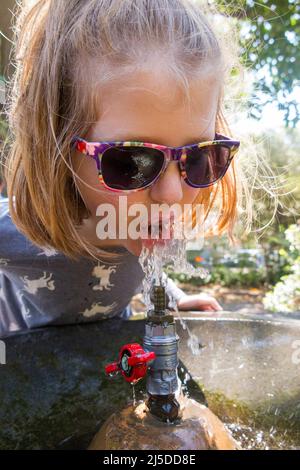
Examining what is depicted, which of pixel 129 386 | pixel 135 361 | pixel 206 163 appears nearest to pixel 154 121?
pixel 206 163

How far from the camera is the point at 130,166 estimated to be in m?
0.97

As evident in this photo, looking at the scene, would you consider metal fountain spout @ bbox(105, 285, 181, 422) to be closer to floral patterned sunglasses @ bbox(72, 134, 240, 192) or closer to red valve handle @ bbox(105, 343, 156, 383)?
red valve handle @ bbox(105, 343, 156, 383)

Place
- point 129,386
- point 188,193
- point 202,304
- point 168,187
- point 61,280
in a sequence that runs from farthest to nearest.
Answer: point 202,304 < point 61,280 < point 129,386 < point 188,193 < point 168,187

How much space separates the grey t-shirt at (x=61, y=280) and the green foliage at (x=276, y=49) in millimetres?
925

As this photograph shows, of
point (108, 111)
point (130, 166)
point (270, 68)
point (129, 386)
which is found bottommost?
point (129, 386)

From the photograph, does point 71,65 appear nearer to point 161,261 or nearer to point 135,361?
point 161,261

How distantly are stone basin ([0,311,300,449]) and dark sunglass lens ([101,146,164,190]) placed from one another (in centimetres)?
57

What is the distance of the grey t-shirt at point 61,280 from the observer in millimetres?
1441

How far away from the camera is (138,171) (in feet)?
3.19

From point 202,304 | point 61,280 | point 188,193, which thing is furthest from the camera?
point 202,304

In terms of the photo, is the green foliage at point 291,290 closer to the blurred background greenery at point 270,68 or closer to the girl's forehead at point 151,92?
the blurred background greenery at point 270,68

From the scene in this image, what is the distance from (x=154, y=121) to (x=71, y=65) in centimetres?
27

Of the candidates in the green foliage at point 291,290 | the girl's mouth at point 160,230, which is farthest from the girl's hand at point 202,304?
the green foliage at point 291,290

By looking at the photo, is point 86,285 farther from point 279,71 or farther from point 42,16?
point 279,71
